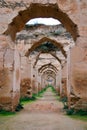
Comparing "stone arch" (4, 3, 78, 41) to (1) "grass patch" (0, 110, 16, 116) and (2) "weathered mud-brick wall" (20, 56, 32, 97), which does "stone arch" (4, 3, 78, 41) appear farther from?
(2) "weathered mud-brick wall" (20, 56, 32, 97)

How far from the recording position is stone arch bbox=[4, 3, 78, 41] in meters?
9.20

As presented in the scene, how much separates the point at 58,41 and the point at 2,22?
7714 mm

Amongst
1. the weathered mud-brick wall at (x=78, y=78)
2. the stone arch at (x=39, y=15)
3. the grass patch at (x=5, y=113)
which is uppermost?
the stone arch at (x=39, y=15)

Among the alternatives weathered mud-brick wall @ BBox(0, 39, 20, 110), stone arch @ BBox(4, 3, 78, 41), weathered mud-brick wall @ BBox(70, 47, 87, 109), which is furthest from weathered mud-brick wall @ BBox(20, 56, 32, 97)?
weathered mud-brick wall @ BBox(70, 47, 87, 109)

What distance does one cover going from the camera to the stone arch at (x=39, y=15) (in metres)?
9.20

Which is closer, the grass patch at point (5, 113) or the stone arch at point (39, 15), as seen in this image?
the grass patch at point (5, 113)

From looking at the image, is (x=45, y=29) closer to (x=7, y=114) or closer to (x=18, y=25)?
(x=18, y=25)

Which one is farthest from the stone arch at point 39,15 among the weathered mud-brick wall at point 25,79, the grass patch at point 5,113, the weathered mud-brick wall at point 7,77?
the weathered mud-brick wall at point 25,79

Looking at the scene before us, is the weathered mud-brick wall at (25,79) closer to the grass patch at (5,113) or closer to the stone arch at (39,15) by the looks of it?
the stone arch at (39,15)

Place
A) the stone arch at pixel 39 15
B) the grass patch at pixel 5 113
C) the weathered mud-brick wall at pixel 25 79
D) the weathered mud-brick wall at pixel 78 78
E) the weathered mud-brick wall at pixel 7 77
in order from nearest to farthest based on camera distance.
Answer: the grass patch at pixel 5 113 < the weathered mud-brick wall at pixel 78 78 < the weathered mud-brick wall at pixel 7 77 < the stone arch at pixel 39 15 < the weathered mud-brick wall at pixel 25 79

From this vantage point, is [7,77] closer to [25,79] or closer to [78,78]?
[78,78]

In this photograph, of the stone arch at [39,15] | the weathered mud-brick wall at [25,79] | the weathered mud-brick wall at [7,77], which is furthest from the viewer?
the weathered mud-brick wall at [25,79]

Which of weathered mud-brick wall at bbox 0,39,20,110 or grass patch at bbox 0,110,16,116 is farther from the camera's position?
weathered mud-brick wall at bbox 0,39,20,110

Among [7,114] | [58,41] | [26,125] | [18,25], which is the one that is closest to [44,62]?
[58,41]
